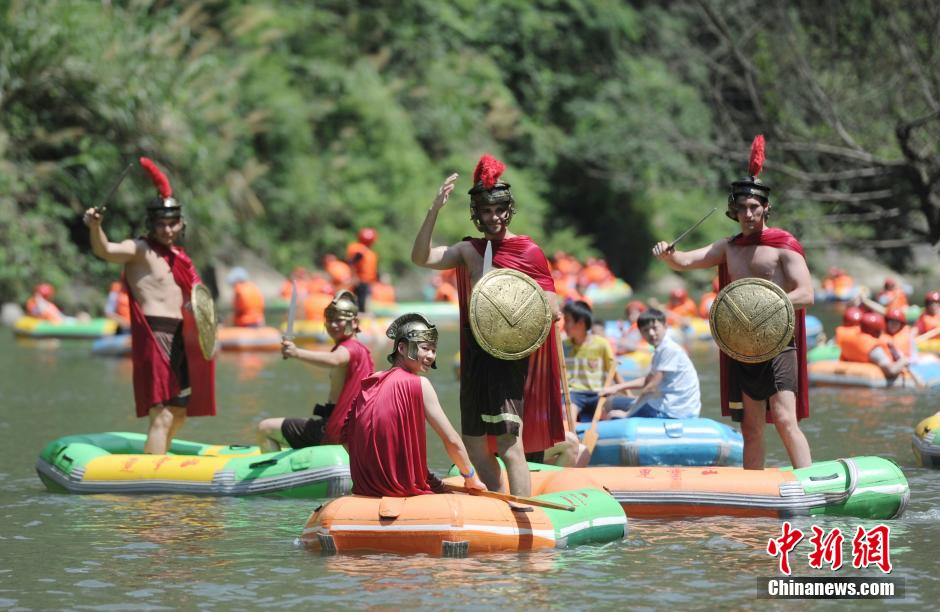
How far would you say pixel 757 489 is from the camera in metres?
7.47

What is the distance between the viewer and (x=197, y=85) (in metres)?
26.0

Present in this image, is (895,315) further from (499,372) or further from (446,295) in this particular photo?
(446,295)

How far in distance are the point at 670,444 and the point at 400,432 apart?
318cm

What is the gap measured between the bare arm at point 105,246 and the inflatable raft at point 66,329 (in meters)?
11.6

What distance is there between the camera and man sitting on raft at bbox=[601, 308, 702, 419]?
9.70m

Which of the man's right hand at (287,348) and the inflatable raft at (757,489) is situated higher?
the man's right hand at (287,348)

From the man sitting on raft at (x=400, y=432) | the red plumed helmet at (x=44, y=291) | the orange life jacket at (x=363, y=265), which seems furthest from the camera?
the red plumed helmet at (x=44, y=291)

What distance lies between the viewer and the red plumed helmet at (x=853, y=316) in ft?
46.7

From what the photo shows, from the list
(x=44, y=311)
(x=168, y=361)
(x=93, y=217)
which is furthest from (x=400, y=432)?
(x=44, y=311)

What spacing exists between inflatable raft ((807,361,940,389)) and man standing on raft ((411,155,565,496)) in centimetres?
Result: 736

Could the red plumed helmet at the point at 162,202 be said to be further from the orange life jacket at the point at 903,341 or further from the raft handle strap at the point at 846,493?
the orange life jacket at the point at 903,341

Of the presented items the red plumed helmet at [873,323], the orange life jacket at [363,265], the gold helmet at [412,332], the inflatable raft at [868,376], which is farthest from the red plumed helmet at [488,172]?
the orange life jacket at [363,265]

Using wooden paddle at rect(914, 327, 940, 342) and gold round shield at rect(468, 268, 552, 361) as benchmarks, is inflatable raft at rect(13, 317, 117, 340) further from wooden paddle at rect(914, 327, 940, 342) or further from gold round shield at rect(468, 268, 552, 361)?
gold round shield at rect(468, 268, 552, 361)

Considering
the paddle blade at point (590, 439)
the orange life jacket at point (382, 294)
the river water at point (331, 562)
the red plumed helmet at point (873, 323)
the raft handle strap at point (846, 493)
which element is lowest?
the river water at point (331, 562)
